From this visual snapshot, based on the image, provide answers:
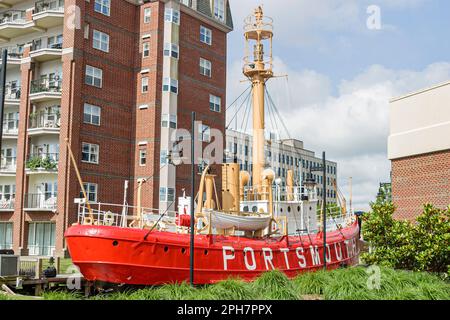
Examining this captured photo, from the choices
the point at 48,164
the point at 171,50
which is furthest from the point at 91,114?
the point at 171,50

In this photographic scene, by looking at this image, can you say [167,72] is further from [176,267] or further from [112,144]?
[176,267]

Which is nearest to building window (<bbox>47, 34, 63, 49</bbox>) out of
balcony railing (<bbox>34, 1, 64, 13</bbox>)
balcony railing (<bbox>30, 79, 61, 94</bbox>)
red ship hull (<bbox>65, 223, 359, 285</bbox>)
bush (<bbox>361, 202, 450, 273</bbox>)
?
balcony railing (<bbox>34, 1, 64, 13</bbox>)

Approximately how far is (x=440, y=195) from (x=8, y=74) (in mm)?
39375

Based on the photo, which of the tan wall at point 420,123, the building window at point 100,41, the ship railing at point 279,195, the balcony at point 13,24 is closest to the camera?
the tan wall at point 420,123

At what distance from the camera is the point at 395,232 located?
2416cm

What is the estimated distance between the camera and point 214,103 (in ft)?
174

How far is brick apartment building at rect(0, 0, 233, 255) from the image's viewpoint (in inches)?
1732

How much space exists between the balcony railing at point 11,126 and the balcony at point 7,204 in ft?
18.7

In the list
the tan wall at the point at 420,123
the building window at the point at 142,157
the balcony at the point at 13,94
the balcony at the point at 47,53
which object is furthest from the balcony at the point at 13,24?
the tan wall at the point at 420,123

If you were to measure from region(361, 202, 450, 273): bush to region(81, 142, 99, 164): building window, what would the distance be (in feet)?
82.1

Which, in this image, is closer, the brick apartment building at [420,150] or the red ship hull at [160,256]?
the red ship hull at [160,256]

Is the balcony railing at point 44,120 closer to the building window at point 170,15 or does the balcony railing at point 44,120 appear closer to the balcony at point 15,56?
the balcony at point 15,56

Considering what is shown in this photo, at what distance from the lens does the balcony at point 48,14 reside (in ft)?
150
